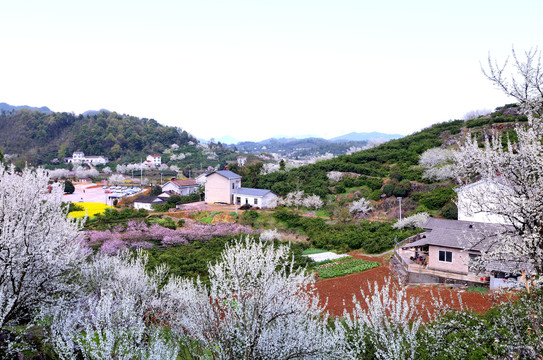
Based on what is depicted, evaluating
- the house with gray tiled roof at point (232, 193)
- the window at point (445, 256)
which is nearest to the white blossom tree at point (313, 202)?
the house with gray tiled roof at point (232, 193)

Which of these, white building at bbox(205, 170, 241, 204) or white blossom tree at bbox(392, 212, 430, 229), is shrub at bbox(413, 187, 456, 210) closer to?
white blossom tree at bbox(392, 212, 430, 229)

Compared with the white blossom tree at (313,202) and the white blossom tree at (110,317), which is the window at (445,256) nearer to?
the white blossom tree at (110,317)

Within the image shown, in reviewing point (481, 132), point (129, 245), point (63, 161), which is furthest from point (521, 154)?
point (63, 161)

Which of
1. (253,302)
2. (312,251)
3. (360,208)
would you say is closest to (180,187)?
(360,208)

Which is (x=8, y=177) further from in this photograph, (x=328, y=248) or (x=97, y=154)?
(x=97, y=154)

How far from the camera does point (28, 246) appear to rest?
816 centimetres

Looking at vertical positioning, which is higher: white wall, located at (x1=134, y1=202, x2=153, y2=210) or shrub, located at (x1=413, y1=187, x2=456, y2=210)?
shrub, located at (x1=413, y1=187, x2=456, y2=210)

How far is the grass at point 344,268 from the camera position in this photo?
1895 cm

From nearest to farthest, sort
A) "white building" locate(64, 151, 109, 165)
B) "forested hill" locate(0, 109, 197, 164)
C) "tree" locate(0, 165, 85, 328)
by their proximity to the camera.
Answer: "tree" locate(0, 165, 85, 328)
"white building" locate(64, 151, 109, 165)
"forested hill" locate(0, 109, 197, 164)

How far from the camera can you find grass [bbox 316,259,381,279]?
18953 mm

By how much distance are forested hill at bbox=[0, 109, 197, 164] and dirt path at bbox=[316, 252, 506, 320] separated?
79.5m

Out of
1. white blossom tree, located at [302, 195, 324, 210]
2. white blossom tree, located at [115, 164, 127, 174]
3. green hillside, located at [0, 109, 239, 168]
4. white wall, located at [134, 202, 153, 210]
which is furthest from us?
green hillside, located at [0, 109, 239, 168]

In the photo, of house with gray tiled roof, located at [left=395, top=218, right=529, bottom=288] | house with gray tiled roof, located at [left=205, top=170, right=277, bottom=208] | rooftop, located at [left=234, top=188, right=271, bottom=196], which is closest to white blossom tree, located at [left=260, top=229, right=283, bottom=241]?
house with gray tiled roof, located at [left=205, top=170, right=277, bottom=208]

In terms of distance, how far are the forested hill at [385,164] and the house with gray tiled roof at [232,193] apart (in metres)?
2.72
